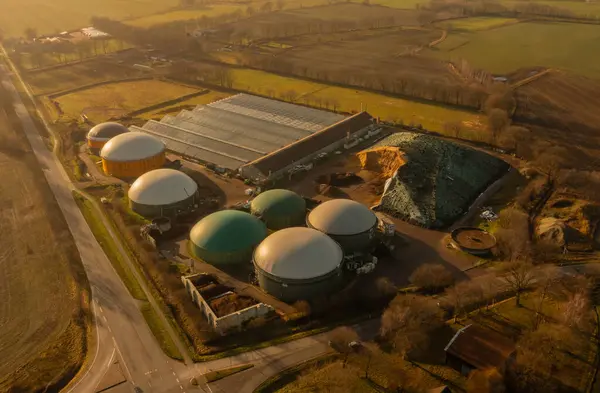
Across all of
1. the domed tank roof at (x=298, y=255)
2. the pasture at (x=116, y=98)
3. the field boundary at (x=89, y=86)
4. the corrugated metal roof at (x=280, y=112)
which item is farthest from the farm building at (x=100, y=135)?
the domed tank roof at (x=298, y=255)

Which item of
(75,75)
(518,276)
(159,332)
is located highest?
(75,75)

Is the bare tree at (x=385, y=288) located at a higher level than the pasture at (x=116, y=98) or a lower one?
lower

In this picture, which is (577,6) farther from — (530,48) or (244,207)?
(244,207)

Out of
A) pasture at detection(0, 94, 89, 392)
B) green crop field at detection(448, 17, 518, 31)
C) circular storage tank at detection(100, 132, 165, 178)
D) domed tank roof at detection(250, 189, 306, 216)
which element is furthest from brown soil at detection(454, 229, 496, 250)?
green crop field at detection(448, 17, 518, 31)

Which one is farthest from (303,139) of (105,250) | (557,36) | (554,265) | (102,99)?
(557,36)

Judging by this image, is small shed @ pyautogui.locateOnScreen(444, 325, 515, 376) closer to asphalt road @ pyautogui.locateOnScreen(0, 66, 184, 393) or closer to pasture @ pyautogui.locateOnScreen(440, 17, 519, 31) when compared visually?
asphalt road @ pyautogui.locateOnScreen(0, 66, 184, 393)

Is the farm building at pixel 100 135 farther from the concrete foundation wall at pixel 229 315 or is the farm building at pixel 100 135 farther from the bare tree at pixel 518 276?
the bare tree at pixel 518 276

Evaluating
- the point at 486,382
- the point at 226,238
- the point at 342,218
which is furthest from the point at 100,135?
the point at 486,382
